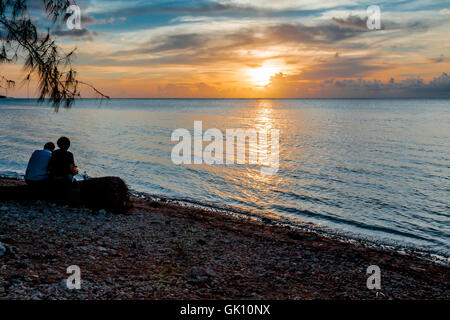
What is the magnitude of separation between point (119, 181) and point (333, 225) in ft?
30.6

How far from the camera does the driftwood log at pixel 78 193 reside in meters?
10.9

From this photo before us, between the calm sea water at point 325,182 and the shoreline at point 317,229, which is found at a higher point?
the calm sea water at point 325,182

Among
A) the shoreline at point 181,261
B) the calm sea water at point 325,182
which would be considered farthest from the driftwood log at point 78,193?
the calm sea water at point 325,182

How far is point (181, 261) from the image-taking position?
26.4 feet

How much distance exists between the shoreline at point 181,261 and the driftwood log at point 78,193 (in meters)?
0.33

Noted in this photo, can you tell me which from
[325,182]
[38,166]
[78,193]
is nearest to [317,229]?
[325,182]

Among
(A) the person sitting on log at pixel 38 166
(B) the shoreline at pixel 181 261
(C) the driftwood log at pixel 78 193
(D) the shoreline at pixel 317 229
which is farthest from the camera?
(D) the shoreline at pixel 317 229

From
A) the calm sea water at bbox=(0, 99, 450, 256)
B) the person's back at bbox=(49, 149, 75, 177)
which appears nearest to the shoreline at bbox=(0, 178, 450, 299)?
the person's back at bbox=(49, 149, 75, 177)

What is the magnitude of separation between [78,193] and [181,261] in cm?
516

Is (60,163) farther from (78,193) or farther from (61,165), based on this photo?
(78,193)

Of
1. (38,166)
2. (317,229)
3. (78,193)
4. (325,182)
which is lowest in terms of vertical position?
(317,229)

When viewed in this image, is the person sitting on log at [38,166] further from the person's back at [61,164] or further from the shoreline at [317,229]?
the shoreline at [317,229]

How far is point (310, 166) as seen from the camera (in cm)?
2612

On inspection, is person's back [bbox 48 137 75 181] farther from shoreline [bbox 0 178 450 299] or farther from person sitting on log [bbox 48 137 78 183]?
shoreline [bbox 0 178 450 299]
